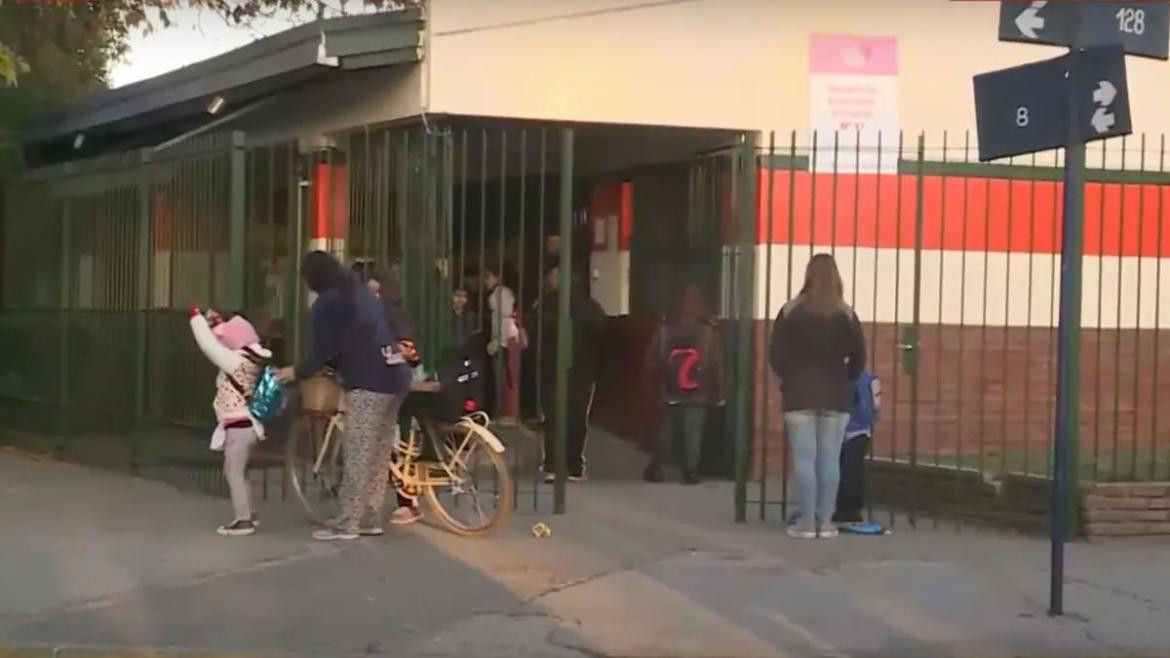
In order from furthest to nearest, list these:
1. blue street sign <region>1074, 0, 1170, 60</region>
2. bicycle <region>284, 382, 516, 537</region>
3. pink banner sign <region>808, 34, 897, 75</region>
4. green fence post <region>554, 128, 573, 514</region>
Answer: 1. pink banner sign <region>808, 34, 897, 75</region>
2. green fence post <region>554, 128, 573, 514</region>
3. bicycle <region>284, 382, 516, 537</region>
4. blue street sign <region>1074, 0, 1170, 60</region>

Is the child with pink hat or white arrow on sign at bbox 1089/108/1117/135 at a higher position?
white arrow on sign at bbox 1089/108/1117/135

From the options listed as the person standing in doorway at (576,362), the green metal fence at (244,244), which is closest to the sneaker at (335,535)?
the green metal fence at (244,244)

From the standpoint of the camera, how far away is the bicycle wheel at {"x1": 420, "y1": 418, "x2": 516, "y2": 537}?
9852 millimetres

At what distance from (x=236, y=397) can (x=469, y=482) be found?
1550 mm

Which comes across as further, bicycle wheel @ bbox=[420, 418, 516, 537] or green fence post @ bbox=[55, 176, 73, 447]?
green fence post @ bbox=[55, 176, 73, 447]

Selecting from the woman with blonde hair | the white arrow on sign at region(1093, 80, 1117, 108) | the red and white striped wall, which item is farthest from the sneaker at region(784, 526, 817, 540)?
the white arrow on sign at region(1093, 80, 1117, 108)

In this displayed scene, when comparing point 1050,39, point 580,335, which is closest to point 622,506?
point 580,335

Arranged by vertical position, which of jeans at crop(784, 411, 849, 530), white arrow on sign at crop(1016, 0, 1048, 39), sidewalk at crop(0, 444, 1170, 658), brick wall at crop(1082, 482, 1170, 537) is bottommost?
sidewalk at crop(0, 444, 1170, 658)

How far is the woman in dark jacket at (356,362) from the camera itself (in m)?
9.55

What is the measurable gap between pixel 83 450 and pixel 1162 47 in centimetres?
978

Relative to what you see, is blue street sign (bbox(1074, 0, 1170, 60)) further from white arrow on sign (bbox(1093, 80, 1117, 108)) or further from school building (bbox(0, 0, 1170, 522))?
school building (bbox(0, 0, 1170, 522))

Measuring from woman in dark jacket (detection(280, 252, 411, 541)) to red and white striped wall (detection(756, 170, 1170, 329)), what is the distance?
14.3 feet

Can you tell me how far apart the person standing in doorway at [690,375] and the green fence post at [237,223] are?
3514 millimetres

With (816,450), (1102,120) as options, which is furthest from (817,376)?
(1102,120)
